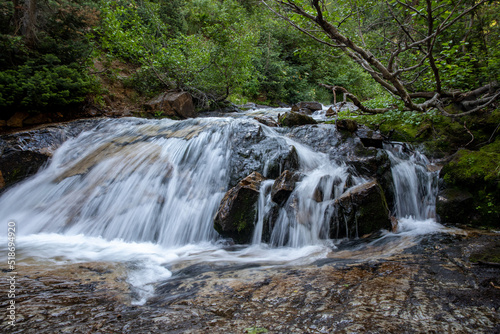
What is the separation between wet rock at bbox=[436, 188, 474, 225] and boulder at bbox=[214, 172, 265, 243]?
3.46 meters

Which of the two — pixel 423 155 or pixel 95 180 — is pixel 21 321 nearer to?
pixel 95 180

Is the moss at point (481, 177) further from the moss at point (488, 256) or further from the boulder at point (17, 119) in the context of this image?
the boulder at point (17, 119)

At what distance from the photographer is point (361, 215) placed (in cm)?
412

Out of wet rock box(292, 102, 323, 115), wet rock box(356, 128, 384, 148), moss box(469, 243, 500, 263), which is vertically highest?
A: wet rock box(292, 102, 323, 115)

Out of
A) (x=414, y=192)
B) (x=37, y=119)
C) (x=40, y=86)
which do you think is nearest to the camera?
(x=414, y=192)

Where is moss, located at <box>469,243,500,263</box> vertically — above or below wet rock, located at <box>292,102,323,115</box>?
below

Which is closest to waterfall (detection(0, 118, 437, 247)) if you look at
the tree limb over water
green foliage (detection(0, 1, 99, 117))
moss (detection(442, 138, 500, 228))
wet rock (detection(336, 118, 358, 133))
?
moss (detection(442, 138, 500, 228))

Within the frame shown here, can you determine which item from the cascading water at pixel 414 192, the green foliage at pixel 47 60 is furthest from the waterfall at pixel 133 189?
the cascading water at pixel 414 192

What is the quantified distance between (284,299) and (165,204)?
3.96 meters

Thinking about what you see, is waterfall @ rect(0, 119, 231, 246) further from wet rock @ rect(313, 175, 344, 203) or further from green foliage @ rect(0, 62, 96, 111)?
wet rock @ rect(313, 175, 344, 203)

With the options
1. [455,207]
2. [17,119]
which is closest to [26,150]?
[17,119]

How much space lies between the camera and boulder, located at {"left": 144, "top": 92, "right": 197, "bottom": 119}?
409 inches

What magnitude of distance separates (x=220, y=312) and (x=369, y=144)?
555cm

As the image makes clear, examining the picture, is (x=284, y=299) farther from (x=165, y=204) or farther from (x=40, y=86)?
(x=40, y=86)
